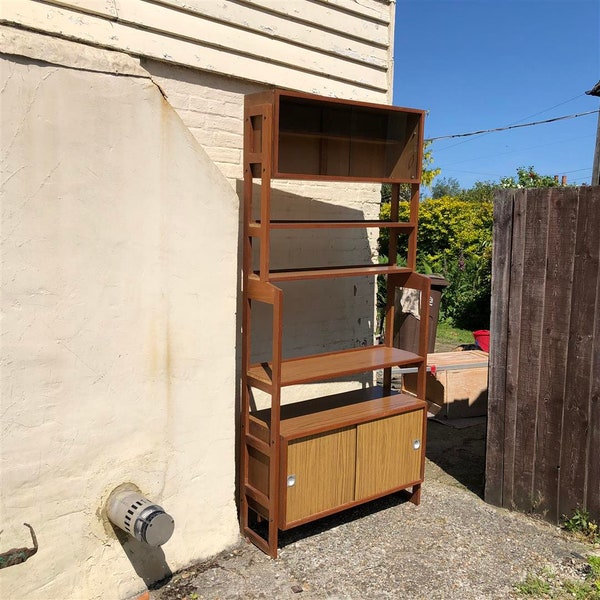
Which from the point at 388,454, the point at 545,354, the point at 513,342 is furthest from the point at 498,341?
the point at 388,454

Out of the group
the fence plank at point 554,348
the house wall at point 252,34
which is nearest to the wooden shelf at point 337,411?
the fence plank at point 554,348

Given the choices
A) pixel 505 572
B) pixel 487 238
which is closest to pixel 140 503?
pixel 505 572

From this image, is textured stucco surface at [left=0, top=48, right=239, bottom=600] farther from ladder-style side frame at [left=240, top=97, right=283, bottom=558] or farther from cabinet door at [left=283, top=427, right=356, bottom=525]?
cabinet door at [left=283, top=427, right=356, bottom=525]

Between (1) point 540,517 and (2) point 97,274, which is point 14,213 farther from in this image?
(1) point 540,517

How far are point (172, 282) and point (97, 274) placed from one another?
46 cm

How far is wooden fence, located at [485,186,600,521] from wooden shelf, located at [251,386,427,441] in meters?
0.73

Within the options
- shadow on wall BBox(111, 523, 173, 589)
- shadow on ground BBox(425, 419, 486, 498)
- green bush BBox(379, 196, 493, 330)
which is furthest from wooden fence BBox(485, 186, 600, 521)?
green bush BBox(379, 196, 493, 330)

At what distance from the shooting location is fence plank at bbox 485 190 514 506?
4.54m

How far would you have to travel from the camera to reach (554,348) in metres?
4.34

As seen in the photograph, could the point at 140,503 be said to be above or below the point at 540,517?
above

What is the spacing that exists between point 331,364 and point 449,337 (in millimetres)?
6907

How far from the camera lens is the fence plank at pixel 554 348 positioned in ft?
13.9

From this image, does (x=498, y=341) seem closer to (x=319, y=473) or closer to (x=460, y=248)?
(x=319, y=473)

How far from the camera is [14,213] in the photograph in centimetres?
288
